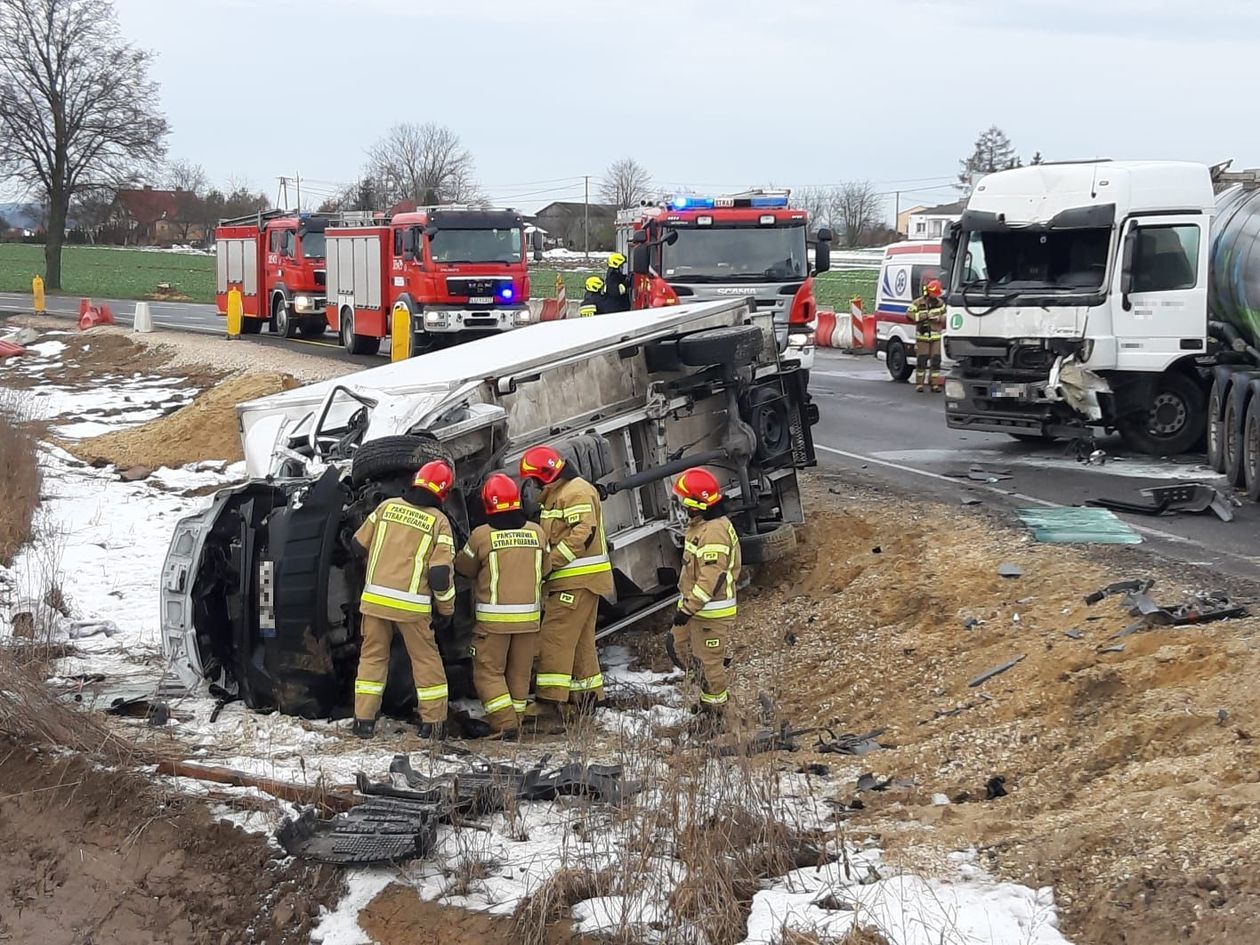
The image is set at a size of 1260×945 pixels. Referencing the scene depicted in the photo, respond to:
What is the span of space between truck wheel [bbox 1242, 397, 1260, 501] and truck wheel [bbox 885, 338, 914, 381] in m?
9.84

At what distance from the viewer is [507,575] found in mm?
6938

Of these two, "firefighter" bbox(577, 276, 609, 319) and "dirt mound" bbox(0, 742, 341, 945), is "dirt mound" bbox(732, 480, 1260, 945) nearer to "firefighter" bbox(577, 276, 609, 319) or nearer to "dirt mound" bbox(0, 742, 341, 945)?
"dirt mound" bbox(0, 742, 341, 945)

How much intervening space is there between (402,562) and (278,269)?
75.8 feet

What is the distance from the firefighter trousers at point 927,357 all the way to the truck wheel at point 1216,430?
7102 mm

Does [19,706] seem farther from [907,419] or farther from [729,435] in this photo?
[907,419]

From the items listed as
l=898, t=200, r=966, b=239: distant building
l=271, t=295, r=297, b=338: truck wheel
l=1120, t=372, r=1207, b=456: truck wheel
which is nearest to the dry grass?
l=1120, t=372, r=1207, b=456: truck wheel

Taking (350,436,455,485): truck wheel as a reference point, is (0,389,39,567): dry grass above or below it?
below

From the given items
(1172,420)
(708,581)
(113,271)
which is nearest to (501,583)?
(708,581)

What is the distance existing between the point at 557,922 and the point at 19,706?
3231 millimetres

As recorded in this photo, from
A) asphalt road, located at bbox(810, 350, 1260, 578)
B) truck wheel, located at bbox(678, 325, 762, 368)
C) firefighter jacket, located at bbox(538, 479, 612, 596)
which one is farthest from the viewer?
asphalt road, located at bbox(810, 350, 1260, 578)

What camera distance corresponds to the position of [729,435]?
8805 mm

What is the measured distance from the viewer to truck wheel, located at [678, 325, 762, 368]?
838 centimetres

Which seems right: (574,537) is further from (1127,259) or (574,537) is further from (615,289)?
(615,289)

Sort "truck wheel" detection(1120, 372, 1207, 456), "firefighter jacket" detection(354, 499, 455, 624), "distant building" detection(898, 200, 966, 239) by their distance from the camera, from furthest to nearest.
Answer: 1. "distant building" detection(898, 200, 966, 239)
2. "truck wheel" detection(1120, 372, 1207, 456)
3. "firefighter jacket" detection(354, 499, 455, 624)
